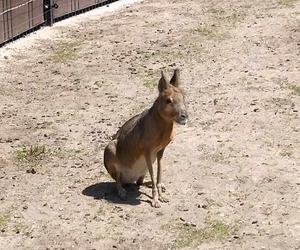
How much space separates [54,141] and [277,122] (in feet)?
9.24

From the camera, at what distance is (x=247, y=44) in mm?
12477

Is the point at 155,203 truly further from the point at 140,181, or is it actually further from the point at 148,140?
the point at 148,140

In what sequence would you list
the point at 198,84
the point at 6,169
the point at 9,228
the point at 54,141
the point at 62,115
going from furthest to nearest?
1. the point at 198,84
2. the point at 62,115
3. the point at 54,141
4. the point at 6,169
5. the point at 9,228

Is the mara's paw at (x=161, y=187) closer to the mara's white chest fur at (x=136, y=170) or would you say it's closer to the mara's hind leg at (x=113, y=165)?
the mara's white chest fur at (x=136, y=170)

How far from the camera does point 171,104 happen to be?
6.32m

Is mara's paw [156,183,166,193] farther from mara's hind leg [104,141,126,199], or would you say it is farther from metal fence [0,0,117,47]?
metal fence [0,0,117,47]

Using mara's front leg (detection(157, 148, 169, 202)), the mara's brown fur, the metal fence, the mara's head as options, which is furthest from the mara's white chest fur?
the metal fence

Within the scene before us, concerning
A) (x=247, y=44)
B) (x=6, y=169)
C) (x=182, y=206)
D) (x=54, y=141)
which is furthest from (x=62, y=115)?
(x=247, y=44)

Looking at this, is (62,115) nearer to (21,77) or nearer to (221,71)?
(21,77)

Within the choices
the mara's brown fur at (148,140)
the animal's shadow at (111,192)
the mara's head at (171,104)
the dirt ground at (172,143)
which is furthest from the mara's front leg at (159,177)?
the mara's head at (171,104)

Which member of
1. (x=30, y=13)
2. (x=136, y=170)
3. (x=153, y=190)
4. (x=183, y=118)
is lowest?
(x=153, y=190)

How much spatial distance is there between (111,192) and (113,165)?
0.33 meters

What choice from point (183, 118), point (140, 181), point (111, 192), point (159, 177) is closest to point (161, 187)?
point (159, 177)

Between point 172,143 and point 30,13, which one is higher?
point 30,13
